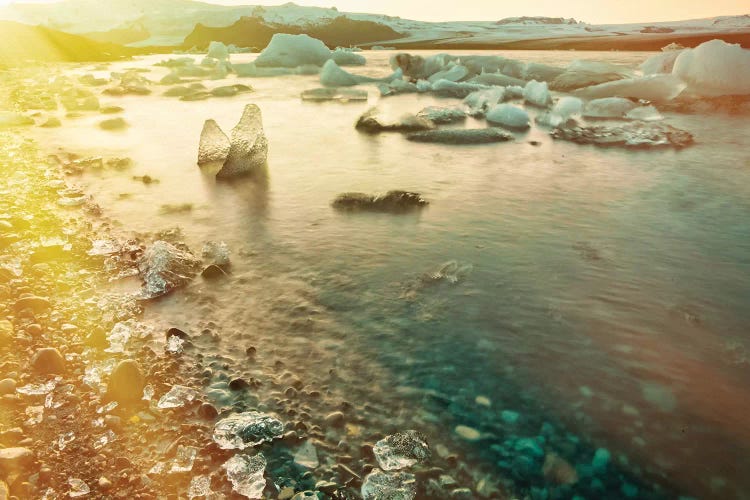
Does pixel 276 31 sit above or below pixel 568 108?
above

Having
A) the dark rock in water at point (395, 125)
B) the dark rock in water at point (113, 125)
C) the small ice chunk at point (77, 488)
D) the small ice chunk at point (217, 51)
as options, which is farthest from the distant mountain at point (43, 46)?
the small ice chunk at point (77, 488)

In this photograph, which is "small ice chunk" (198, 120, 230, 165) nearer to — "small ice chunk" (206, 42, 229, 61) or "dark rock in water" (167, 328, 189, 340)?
"dark rock in water" (167, 328, 189, 340)

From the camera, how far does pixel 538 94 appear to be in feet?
41.5

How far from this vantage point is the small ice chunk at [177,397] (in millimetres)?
2146

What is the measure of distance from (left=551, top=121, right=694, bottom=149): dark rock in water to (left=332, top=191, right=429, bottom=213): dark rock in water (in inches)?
182

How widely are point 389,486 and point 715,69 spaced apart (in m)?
15.0

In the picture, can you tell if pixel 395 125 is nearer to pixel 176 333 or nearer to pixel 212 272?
pixel 212 272

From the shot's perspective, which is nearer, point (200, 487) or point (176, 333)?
point (200, 487)

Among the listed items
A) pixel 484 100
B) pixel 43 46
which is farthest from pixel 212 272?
pixel 43 46

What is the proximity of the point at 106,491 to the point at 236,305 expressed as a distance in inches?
55.7

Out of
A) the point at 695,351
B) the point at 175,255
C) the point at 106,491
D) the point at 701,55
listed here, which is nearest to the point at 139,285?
the point at 175,255

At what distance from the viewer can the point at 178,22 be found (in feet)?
255

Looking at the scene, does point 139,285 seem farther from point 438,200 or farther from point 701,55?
point 701,55

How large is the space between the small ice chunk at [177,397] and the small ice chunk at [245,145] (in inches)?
172
